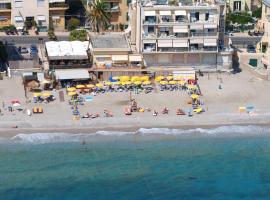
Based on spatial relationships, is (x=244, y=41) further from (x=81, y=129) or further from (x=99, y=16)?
(x=81, y=129)

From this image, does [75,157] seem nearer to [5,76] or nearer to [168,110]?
[168,110]

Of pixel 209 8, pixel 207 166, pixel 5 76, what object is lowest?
pixel 207 166

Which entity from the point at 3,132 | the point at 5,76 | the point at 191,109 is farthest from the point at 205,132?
the point at 5,76

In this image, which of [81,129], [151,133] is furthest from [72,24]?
[151,133]

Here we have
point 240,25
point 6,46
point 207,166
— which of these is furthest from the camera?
point 240,25

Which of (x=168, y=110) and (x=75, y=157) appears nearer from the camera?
(x=75, y=157)

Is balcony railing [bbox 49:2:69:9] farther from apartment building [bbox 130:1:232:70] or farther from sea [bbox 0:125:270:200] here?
sea [bbox 0:125:270:200]

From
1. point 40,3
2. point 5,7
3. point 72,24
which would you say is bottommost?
point 72,24
